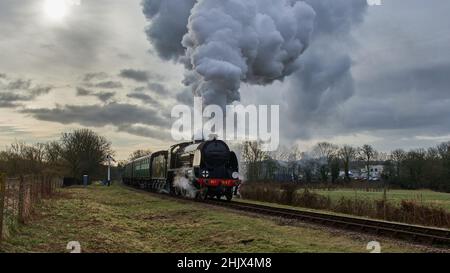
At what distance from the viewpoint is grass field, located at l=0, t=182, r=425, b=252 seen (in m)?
11.3

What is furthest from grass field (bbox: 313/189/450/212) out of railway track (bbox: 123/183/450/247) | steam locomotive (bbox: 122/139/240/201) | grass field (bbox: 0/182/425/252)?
grass field (bbox: 0/182/425/252)

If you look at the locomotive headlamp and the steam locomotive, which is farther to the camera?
the locomotive headlamp

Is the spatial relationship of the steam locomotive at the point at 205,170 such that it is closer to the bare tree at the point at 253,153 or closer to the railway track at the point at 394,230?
the railway track at the point at 394,230

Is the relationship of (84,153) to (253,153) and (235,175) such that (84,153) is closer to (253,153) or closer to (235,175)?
(253,153)

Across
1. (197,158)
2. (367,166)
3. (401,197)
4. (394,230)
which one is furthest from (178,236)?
(367,166)

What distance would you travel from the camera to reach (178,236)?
13.9 m

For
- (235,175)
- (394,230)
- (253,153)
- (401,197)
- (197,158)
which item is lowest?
(401,197)

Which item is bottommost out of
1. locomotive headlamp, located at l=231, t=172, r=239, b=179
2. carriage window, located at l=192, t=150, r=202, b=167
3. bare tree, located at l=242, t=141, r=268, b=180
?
locomotive headlamp, located at l=231, t=172, r=239, b=179

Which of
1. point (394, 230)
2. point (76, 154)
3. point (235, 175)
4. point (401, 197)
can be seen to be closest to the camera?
point (394, 230)

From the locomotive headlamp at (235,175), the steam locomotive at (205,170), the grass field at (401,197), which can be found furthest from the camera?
the grass field at (401,197)

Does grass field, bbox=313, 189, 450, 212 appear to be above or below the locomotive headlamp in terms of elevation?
below

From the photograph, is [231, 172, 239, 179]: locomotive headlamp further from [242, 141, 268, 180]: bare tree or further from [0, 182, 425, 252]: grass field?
[242, 141, 268, 180]: bare tree

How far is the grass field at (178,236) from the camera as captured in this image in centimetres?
1129

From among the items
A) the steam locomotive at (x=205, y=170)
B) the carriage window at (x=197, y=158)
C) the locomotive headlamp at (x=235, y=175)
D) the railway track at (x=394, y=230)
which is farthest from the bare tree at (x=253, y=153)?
the railway track at (x=394, y=230)
